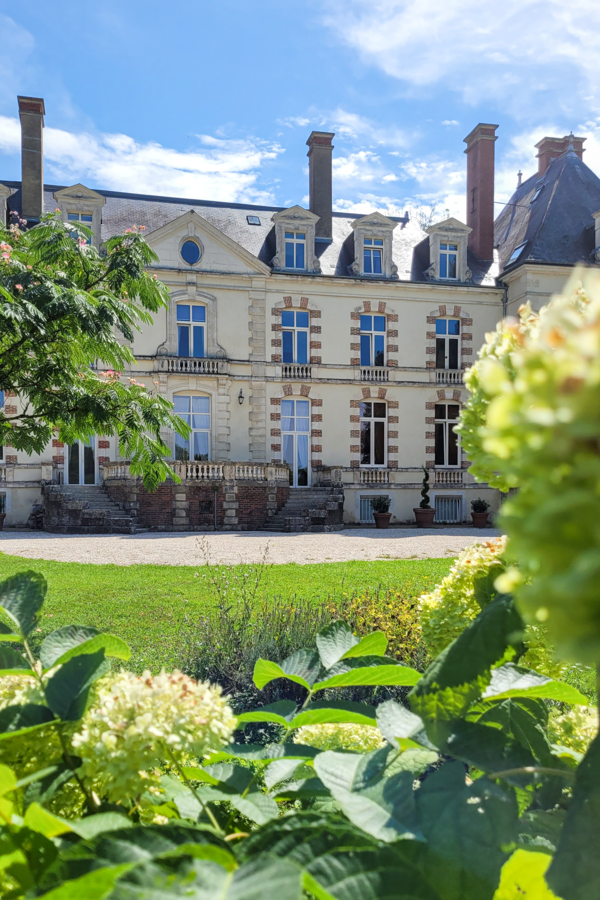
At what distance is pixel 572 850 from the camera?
1.93 feet

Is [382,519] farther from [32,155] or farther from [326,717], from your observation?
[326,717]

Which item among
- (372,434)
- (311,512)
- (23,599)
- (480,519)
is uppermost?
(372,434)

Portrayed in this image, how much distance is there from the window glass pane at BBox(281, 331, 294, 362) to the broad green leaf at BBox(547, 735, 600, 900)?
2092cm

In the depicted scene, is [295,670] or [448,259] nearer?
[295,670]

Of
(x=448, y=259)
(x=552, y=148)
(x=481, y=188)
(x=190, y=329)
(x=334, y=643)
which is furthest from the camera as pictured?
(x=552, y=148)

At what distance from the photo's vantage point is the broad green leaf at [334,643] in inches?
41.4

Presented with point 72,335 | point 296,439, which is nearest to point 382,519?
point 296,439

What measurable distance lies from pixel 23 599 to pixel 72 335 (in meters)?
5.16

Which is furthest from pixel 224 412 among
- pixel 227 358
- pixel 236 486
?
pixel 236 486

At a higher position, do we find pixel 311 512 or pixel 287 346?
pixel 287 346

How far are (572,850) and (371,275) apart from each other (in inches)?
874

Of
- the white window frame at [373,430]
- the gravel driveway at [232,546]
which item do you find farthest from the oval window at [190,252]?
the gravel driveway at [232,546]

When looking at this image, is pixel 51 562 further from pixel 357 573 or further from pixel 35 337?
pixel 35 337

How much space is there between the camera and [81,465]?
64.6 ft
